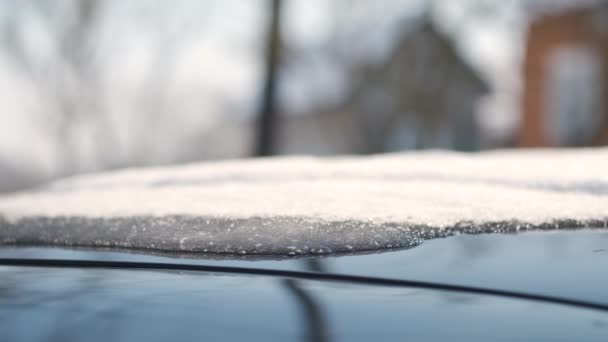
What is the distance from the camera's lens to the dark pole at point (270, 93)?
9.80 m

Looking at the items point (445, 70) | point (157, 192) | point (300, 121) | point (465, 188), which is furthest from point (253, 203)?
point (300, 121)

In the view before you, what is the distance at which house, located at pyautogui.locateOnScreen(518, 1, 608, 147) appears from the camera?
1462 cm

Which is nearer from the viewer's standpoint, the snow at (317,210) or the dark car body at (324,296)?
the dark car body at (324,296)

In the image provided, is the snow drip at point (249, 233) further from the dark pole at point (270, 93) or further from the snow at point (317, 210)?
the dark pole at point (270, 93)

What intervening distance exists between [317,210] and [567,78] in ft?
51.8

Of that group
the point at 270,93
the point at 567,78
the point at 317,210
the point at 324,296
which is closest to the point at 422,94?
the point at 567,78

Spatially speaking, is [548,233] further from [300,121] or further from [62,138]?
[300,121]

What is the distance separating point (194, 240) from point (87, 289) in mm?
249

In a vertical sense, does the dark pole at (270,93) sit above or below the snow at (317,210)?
above

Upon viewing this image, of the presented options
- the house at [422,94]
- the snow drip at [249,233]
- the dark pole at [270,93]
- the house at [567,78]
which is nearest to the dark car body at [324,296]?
the snow drip at [249,233]

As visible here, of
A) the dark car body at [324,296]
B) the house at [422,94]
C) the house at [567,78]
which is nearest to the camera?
the dark car body at [324,296]

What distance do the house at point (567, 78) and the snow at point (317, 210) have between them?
14.5m

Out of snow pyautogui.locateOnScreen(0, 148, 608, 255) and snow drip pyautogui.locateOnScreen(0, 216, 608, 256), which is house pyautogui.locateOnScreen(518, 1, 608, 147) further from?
snow drip pyautogui.locateOnScreen(0, 216, 608, 256)

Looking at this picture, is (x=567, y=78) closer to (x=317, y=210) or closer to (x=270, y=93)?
(x=270, y=93)
